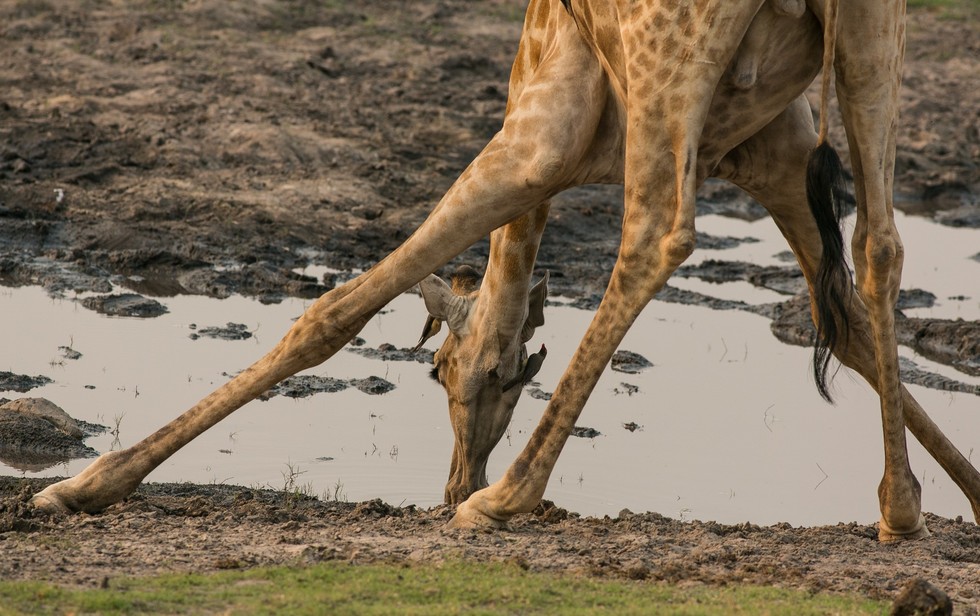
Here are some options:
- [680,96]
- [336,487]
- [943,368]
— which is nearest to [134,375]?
[336,487]

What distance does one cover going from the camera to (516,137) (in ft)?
19.2

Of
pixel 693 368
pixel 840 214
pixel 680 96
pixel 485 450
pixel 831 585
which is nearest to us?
pixel 831 585

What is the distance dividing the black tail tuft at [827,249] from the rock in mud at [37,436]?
12.5 feet

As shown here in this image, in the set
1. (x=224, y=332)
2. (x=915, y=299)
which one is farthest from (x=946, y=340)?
(x=224, y=332)

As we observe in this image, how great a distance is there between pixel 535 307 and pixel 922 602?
9.20 ft

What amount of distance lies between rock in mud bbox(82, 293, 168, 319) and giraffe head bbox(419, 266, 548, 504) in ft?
12.5

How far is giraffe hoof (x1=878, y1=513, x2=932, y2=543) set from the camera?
19.5 feet

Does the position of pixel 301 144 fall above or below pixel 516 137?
above

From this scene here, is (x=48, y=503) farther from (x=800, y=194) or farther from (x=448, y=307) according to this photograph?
(x=800, y=194)

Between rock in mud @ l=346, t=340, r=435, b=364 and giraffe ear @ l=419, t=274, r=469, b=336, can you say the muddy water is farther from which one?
giraffe ear @ l=419, t=274, r=469, b=336

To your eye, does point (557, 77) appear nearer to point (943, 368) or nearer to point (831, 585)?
point (831, 585)

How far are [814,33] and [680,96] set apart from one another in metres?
0.62

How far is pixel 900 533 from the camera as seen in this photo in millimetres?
5945

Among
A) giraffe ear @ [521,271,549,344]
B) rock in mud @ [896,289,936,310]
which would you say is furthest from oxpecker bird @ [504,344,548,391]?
rock in mud @ [896,289,936,310]
